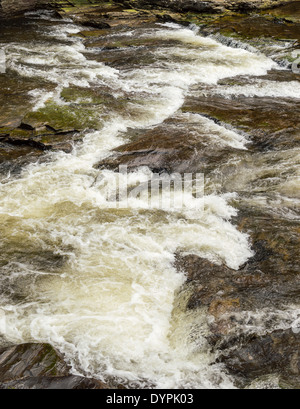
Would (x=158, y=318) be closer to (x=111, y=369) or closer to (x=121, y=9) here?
(x=111, y=369)

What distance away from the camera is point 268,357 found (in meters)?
4.00

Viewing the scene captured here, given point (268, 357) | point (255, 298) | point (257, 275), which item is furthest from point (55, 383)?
point (257, 275)

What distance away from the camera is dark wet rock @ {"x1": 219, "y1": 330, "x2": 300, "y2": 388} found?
3.88m

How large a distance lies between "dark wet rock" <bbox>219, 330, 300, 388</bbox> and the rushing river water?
0.70 feet

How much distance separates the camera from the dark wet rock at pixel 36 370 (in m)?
3.54

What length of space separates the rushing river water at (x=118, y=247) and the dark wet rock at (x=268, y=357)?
0.21 m

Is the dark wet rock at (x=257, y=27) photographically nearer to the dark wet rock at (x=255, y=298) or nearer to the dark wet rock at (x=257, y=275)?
the dark wet rock at (x=257, y=275)

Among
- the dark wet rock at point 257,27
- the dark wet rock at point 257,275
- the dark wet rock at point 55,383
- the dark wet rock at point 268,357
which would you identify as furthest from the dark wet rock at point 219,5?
the dark wet rock at point 55,383

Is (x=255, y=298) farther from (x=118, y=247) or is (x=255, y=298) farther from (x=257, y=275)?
(x=118, y=247)

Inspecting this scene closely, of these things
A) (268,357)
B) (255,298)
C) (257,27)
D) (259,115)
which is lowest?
(268,357)

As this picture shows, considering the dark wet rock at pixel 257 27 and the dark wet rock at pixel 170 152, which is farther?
the dark wet rock at pixel 257 27

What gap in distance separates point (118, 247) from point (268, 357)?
9.33 feet

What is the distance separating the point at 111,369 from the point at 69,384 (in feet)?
1.94

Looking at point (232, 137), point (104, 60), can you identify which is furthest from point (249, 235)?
point (104, 60)
